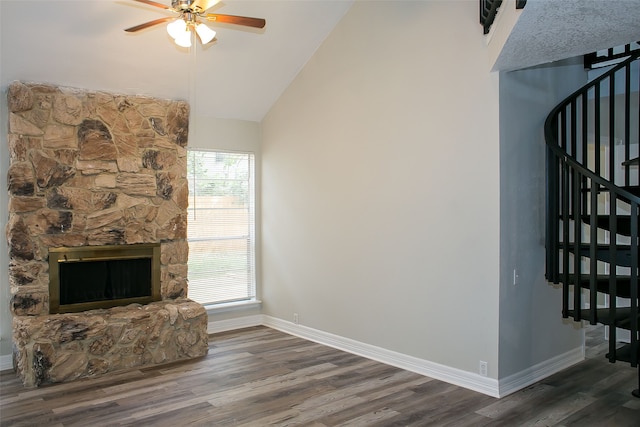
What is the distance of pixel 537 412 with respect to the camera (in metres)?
3.65

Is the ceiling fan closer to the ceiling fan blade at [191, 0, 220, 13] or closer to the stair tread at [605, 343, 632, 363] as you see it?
the ceiling fan blade at [191, 0, 220, 13]

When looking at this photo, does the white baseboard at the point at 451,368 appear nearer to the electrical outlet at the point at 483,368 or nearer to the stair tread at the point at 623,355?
the electrical outlet at the point at 483,368

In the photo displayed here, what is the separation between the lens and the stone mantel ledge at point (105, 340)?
432 centimetres

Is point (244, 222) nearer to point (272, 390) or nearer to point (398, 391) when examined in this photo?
point (272, 390)

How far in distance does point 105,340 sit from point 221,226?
211 centimetres

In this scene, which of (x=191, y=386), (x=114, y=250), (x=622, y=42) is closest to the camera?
(x=622, y=42)

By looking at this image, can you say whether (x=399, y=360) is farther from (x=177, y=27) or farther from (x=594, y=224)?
(x=177, y=27)

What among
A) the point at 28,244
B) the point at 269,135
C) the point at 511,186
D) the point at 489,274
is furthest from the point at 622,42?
the point at 28,244

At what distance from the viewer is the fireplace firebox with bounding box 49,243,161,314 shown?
4.80m

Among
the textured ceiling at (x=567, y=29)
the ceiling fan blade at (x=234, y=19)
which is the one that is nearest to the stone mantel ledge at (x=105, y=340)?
the ceiling fan blade at (x=234, y=19)

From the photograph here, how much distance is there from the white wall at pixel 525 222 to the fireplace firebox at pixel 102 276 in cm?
359

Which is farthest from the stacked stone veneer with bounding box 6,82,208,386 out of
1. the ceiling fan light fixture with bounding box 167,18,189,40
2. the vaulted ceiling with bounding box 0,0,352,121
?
the ceiling fan light fixture with bounding box 167,18,189,40

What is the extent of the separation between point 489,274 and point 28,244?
163 inches

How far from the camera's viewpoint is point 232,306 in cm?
626
